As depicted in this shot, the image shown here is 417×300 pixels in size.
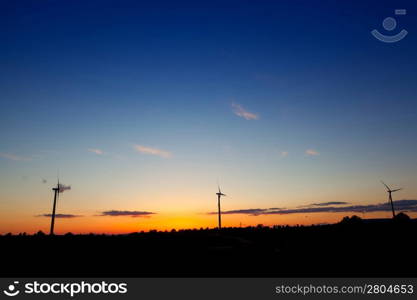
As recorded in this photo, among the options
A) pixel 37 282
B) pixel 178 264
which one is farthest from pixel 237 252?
pixel 37 282

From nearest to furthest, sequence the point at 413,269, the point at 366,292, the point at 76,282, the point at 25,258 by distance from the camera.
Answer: the point at 366,292
the point at 76,282
the point at 413,269
the point at 25,258

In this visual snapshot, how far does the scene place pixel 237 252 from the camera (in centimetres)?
3744

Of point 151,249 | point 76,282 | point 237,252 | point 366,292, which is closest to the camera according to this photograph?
point 366,292

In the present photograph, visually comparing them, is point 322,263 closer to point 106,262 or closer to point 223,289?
point 223,289

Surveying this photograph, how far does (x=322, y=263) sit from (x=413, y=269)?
27.9 feet

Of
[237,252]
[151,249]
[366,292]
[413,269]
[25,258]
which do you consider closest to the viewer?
[366,292]

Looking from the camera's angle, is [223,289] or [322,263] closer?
[223,289]

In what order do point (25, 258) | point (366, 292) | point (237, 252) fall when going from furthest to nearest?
point (237, 252) < point (25, 258) < point (366, 292)

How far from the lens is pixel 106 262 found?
109ft

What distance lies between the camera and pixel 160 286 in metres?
23.3

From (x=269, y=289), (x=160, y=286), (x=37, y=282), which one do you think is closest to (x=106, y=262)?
(x=37, y=282)

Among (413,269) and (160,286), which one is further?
(413,269)

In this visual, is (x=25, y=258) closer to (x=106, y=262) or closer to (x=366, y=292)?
(x=106, y=262)

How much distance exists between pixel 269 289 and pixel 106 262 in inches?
775
